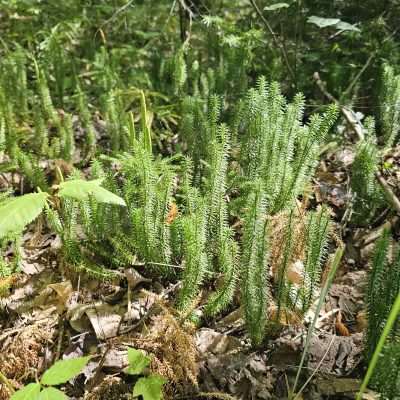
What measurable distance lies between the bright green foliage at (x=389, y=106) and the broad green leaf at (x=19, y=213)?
195cm

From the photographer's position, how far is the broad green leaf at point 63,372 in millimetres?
1245

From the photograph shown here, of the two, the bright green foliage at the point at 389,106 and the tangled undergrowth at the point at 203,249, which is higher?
the bright green foliage at the point at 389,106

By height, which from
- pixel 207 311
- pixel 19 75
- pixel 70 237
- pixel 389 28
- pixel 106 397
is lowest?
pixel 106 397

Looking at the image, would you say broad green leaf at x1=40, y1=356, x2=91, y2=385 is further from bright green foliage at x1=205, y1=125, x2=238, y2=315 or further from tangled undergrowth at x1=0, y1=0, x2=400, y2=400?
bright green foliage at x1=205, y1=125, x2=238, y2=315

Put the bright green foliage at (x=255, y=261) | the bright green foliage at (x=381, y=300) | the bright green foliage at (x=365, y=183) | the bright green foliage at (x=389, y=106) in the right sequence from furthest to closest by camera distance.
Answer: the bright green foliage at (x=389, y=106) < the bright green foliage at (x=365, y=183) < the bright green foliage at (x=255, y=261) < the bright green foliage at (x=381, y=300)

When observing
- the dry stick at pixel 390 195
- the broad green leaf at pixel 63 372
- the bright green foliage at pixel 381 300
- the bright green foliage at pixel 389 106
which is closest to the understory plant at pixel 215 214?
the bright green foliage at pixel 381 300

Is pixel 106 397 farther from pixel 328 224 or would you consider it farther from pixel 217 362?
pixel 328 224

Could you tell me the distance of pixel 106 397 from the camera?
1561 millimetres

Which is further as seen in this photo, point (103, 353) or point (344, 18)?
point (344, 18)

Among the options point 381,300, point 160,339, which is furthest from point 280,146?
point 160,339

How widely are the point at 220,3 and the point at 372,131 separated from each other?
7.04 ft

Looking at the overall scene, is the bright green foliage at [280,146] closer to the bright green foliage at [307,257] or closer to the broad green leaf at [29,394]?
the bright green foliage at [307,257]

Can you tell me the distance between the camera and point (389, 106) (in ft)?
8.03

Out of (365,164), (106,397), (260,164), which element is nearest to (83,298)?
(106,397)
